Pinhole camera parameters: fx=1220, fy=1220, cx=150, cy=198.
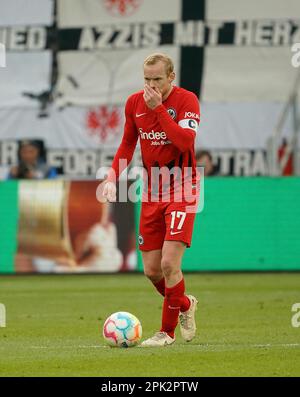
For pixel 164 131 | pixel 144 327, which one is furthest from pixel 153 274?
pixel 144 327

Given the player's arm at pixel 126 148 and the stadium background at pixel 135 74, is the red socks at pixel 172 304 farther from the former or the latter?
the stadium background at pixel 135 74

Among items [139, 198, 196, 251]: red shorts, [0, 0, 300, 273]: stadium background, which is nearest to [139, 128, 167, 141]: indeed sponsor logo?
[139, 198, 196, 251]: red shorts

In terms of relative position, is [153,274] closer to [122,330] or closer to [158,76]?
[122,330]

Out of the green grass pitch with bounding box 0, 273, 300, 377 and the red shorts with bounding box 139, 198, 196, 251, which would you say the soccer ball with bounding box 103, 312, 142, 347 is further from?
the red shorts with bounding box 139, 198, 196, 251

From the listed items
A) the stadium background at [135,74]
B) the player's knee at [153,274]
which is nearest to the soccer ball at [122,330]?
the player's knee at [153,274]

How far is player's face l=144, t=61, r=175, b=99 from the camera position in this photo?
994cm

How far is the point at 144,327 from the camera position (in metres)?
12.1

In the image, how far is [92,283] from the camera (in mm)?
19234

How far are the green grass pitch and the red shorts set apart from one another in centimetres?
90

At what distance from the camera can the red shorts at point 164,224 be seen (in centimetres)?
1007

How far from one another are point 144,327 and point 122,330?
6.85 ft

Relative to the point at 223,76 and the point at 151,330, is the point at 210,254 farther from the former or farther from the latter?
the point at 151,330
